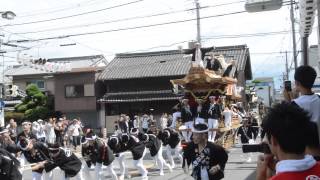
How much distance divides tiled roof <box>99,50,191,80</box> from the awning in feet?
4.53

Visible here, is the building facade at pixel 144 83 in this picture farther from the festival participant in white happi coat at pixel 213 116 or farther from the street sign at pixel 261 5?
the street sign at pixel 261 5

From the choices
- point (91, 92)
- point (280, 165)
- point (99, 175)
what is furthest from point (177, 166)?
point (91, 92)

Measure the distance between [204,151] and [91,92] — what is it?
3525 centimetres

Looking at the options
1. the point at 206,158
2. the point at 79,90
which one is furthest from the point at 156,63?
the point at 206,158

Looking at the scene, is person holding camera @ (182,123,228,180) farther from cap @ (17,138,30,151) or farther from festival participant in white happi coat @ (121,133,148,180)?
festival participant in white happi coat @ (121,133,148,180)

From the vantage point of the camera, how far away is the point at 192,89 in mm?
16562

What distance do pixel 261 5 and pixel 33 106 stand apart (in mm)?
33932

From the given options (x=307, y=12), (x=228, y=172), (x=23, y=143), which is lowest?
(x=228, y=172)

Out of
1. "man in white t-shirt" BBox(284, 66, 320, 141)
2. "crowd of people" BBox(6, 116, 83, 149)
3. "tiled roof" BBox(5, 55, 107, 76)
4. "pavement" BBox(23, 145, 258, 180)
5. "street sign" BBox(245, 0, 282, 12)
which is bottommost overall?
"pavement" BBox(23, 145, 258, 180)

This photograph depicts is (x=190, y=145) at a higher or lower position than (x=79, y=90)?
lower

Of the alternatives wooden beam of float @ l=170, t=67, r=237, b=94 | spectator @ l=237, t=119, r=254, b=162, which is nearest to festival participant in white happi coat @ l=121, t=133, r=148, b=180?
wooden beam of float @ l=170, t=67, r=237, b=94

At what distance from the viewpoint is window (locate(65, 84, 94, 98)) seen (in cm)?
4078

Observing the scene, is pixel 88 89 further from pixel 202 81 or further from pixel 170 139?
pixel 202 81

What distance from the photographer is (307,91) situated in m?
4.76
